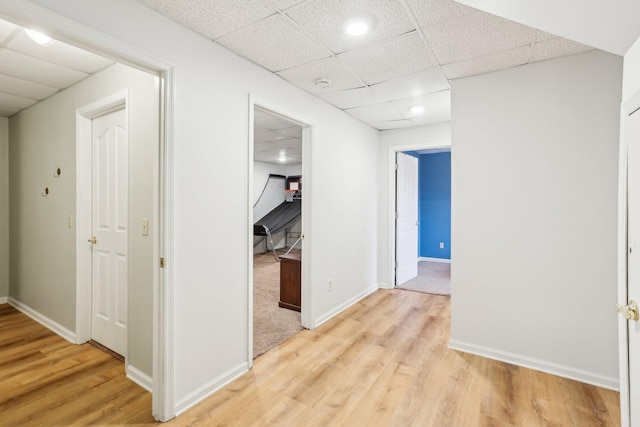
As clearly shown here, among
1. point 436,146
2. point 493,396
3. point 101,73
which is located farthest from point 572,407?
point 101,73

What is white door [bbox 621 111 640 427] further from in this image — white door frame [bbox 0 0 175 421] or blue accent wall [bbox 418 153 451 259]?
blue accent wall [bbox 418 153 451 259]

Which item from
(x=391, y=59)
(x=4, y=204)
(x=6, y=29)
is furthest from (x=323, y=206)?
(x=4, y=204)

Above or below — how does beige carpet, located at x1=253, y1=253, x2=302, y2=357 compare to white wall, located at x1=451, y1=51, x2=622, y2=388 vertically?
below

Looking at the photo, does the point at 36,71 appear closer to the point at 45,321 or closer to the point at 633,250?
the point at 45,321

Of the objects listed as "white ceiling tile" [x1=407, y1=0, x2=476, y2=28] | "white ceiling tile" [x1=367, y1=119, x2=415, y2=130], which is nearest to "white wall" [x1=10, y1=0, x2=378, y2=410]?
"white ceiling tile" [x1=407, y1=0, x2=476, y2=28]

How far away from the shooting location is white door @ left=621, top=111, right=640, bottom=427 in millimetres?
1146

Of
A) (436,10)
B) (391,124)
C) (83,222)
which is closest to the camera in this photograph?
(436,10)

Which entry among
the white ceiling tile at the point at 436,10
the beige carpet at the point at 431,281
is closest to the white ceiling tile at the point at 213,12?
the white ceiling tile at the point at 436,10

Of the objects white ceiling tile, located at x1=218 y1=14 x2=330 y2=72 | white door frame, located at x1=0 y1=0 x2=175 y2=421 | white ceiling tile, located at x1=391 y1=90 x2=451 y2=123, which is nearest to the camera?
white door frame, located at x1=0 y1=0 x2=175 y2=421

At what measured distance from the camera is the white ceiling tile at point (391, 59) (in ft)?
6.86

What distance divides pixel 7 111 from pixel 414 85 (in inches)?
175

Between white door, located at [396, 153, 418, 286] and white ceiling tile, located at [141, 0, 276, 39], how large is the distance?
10.4 feet

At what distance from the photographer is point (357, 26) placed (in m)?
1.86

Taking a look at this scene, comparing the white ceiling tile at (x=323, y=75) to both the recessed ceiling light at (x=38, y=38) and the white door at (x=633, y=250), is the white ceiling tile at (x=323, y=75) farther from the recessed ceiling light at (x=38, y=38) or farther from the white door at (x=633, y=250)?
the white door at (x=633, y=250)
